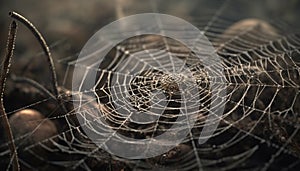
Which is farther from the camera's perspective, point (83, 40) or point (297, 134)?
point (83, 40)

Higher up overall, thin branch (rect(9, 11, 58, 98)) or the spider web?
thin branch (rect(9, 11, 58, 98))

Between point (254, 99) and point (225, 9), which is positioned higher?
point (225, 9)

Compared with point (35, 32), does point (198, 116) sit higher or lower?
lower

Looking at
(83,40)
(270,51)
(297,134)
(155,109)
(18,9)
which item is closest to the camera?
(297,134)

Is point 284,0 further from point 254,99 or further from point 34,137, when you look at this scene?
point 34,137

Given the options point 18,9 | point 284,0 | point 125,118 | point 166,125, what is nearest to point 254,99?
point 166,125

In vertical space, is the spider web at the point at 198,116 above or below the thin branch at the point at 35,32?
below

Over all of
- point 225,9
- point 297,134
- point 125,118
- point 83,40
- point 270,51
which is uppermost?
point 225,9

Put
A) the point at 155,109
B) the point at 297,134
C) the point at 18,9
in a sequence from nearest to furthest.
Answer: the point at 297,134
the point at 155,109
the point at 18,9
